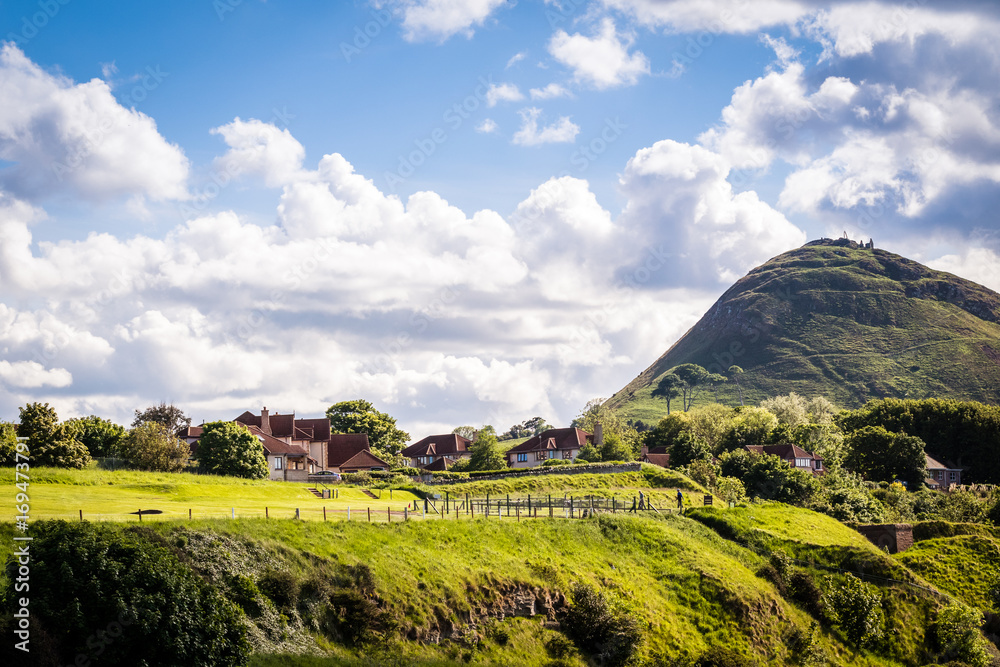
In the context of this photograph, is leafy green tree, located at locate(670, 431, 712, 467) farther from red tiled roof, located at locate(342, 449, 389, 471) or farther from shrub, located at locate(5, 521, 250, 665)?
shrub, located at locate(5, 521, 250, 665)

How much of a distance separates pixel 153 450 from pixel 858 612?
2229 inches

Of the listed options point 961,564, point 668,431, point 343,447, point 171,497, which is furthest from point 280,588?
point 668,431

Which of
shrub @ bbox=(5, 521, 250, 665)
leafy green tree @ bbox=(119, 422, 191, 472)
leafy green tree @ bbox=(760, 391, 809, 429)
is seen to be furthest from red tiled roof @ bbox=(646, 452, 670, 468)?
shrub @ bbox=(5, 521, 250, 665)

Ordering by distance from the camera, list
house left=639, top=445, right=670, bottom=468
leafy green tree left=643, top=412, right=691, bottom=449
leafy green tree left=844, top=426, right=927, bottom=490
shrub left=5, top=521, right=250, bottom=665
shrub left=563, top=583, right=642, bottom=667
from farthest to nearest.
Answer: leafy green tree left=643, top=412, right=691, bottom=449
leafy green tree left=844, top=426, right=927, bottom=490
house left=639, top=445, right=670, bottom=468
shrub left=563, top=583, right=642, bottom=667
shrub left=5, top=521, right=250, bottom=665

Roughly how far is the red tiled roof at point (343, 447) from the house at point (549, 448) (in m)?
26.9

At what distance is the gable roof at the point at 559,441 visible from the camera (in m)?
123

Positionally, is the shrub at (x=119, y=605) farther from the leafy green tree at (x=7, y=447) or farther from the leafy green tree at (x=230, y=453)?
the leafy green tree at (x=230, y=453)

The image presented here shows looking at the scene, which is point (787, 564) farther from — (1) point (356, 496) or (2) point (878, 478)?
(2) point (878, 478)

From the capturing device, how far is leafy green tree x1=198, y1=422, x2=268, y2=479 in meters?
72.6

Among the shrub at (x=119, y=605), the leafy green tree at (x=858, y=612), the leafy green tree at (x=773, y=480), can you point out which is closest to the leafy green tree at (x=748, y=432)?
the leafy green tree at (x=773, y=480)

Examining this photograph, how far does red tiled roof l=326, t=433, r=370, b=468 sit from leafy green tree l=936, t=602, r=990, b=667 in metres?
70.9

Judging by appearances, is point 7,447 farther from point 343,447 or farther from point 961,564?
point 961,564

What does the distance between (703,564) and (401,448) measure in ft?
288

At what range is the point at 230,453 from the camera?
73.1 m
